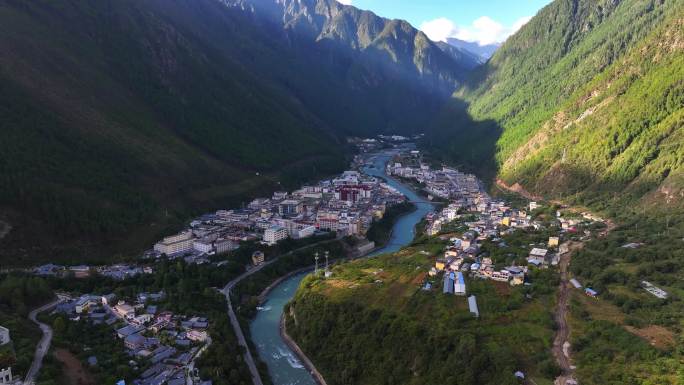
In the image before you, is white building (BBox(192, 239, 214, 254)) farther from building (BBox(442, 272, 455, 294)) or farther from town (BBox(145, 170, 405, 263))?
building (BBox(442, 272, 455, 294))

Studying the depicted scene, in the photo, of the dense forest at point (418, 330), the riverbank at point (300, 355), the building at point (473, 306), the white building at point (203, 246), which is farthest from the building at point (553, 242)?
the white building at point (203, 246)

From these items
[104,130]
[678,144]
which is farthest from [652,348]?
[104,130]

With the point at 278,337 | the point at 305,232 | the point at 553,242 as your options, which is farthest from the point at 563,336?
the point at 305,232

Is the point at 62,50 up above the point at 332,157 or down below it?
above

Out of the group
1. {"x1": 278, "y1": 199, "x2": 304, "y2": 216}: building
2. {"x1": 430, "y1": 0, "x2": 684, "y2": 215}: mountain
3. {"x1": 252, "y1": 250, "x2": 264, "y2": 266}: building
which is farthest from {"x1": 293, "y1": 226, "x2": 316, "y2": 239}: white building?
{"x1": 430, "y1": 0, "x2": 684, "y2": 215}: mountain

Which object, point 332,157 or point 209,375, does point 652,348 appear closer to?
point 209,375

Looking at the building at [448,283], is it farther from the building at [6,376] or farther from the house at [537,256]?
the building at [6,376]
